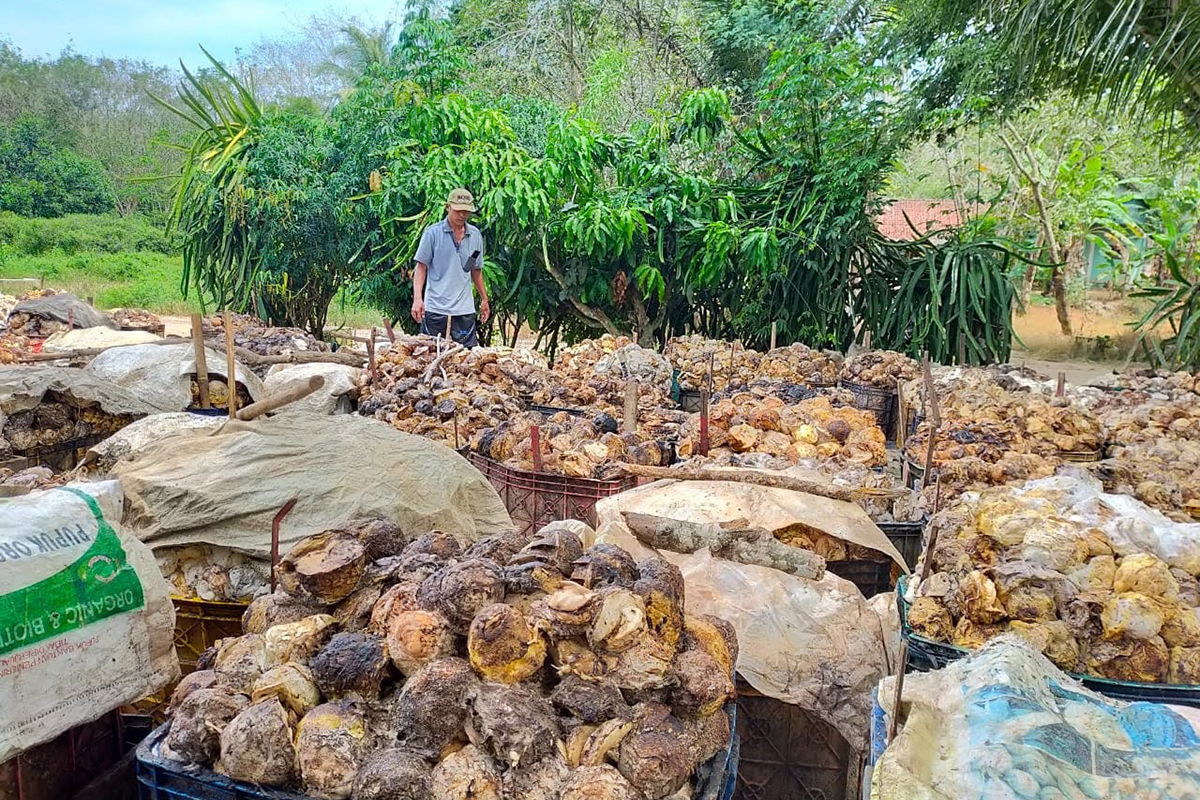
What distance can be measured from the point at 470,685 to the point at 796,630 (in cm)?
118

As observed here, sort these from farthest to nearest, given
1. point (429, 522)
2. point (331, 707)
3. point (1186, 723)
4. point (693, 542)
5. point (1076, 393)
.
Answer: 1. point (1076, 393)
2. point (429, 522)
3. point (693, 542)
4. point (331, 707)
5. point (1186, 723)

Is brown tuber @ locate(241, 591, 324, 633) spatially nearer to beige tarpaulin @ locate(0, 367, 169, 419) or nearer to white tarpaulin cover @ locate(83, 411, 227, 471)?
white tarpaulin cover @ locate(83, 411, 227, 471)

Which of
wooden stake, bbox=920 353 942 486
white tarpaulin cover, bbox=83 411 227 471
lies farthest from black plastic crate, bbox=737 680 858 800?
white tarpaulin cover, bbox=83 411 227 471

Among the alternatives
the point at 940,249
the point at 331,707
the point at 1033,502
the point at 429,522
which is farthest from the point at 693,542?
the point at 940,249

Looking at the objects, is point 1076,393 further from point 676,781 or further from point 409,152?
point 409,152

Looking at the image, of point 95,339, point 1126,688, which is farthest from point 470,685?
point 95,339

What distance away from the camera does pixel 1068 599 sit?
2.35 meters

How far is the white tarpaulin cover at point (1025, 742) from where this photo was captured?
4.50 ft

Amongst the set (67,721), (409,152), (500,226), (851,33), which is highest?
(851,33)

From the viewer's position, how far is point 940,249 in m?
9.51

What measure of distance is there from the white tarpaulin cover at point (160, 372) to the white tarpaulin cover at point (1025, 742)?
4757 millimetres

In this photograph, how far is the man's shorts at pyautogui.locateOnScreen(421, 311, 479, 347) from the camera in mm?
7688

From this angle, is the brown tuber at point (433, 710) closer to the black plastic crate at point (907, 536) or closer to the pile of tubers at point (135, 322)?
the black plastic crate at point (907, 536)

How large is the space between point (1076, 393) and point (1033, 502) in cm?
380
